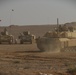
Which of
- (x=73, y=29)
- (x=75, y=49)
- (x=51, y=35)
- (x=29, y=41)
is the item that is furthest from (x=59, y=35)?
(x=29, y=41)

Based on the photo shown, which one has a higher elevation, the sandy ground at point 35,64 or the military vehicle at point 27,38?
the military vehicle at point 27,38

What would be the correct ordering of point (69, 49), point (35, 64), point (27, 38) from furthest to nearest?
point (27, 38) < point (69, 49) < point (35, 64)

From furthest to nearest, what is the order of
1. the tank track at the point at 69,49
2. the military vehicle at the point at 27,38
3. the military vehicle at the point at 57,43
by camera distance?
the military vehicle at the point at 27,38
the tank track at the point at 69,49
the military vehicle at the point at 57,43

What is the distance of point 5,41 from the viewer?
1578 inches

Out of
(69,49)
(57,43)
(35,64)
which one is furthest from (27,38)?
(35,64)

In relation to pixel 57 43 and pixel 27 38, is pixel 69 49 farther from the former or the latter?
pixel 27 38

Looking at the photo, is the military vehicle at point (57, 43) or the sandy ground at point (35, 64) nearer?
the sandy ground at point (35, 64)

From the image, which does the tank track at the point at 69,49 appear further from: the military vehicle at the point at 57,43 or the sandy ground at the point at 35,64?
the sandy ground at the point at 35,64

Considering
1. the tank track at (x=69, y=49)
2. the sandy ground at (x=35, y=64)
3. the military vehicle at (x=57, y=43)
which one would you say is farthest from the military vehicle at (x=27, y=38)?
the sandy ground at (x=35, y=64)

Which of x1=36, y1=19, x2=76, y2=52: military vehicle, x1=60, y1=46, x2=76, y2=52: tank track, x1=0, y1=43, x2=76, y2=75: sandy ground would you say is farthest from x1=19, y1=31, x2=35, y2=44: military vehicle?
x1=0, y1=43, x2=76, y2=75: sandy ground

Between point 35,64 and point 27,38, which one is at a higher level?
point 27,38

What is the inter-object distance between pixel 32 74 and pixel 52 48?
1323cm

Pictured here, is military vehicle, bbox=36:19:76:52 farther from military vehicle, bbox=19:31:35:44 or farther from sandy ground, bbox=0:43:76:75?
military vehicle, bbox=19:31:35:44

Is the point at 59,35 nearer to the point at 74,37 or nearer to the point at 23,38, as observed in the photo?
the point at 74,37
